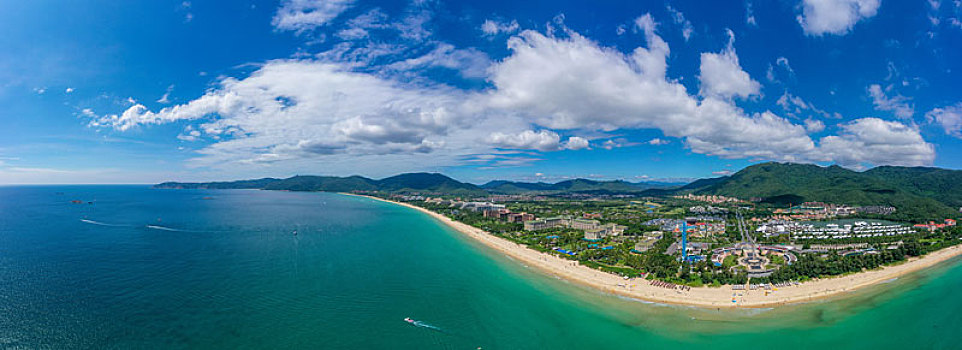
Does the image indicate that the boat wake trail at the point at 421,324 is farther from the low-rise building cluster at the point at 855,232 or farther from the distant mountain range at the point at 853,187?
the distant mountain range at the point at 853,187

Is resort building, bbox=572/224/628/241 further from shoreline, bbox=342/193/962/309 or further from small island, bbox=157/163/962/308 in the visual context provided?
shoreline, bbox=342/193/962/309

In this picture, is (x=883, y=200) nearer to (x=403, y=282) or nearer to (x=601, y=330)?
(x=601, y=330)

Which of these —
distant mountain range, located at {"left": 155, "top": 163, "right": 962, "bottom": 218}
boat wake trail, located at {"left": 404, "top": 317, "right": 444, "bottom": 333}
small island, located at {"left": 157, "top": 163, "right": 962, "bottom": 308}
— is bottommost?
boat wake trail, located at {"left": 404, "top": 317, "right": 444, "bottom": 333}

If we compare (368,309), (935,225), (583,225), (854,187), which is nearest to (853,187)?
(854,187)

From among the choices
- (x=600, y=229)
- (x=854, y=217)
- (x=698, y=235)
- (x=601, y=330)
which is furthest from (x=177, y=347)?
(x=854, y=217)

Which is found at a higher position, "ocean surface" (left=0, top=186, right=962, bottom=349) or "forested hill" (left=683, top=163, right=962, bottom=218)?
"forested hill" (left=683, top=163, right=962, bottom=218)

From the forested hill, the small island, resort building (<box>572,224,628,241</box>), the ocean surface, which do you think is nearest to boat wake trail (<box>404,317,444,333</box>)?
the ocean surface
